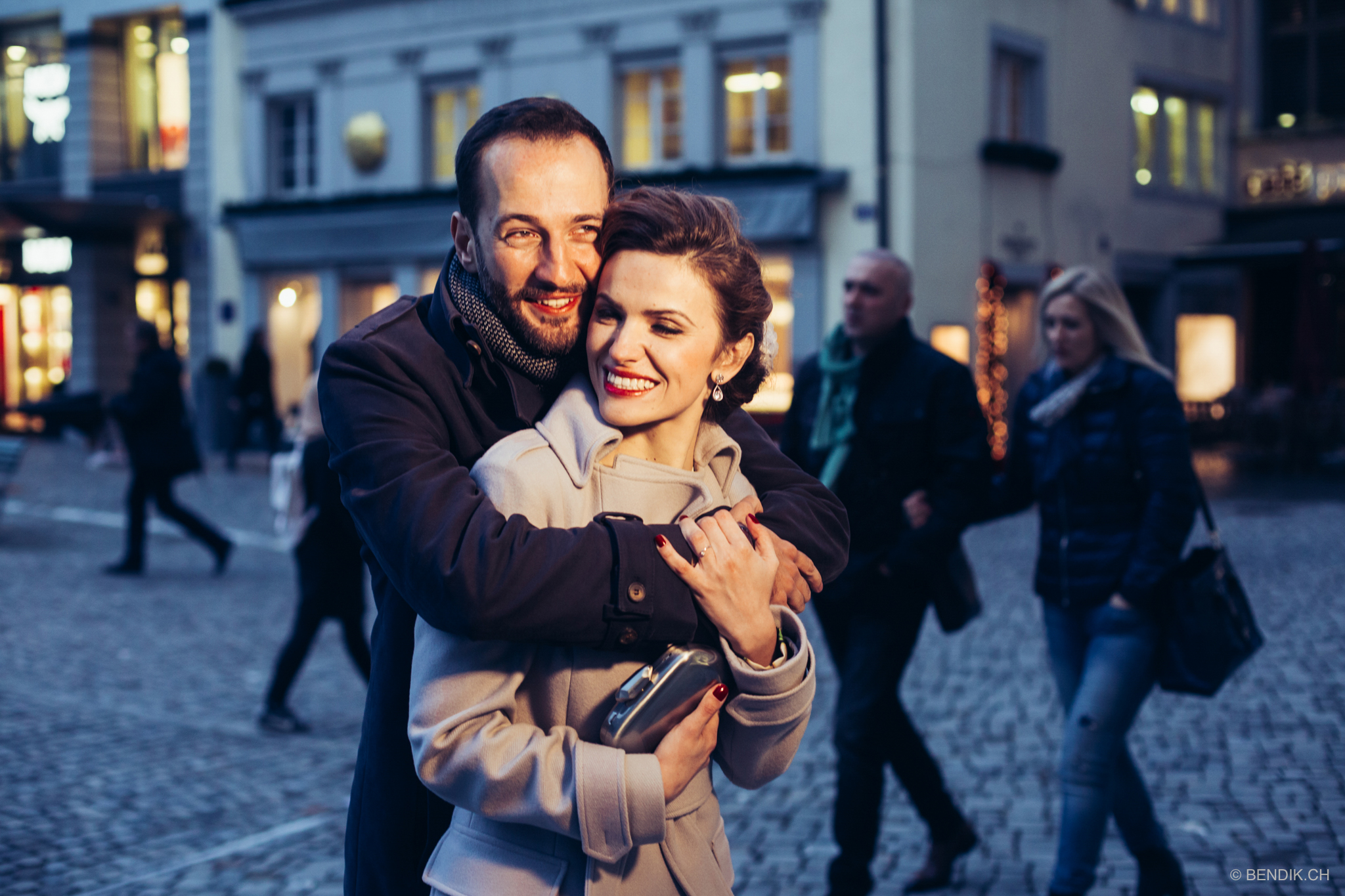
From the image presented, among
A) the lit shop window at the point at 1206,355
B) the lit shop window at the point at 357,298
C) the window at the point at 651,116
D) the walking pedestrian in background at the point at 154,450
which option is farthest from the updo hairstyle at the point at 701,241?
the lit shop window at the point at 1206,355

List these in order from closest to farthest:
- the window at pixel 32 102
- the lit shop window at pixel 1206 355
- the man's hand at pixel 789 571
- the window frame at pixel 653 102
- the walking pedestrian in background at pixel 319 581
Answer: the man's hand at pixel 789 571, the walking pedestrian in background at pixel 319 581, the window frame at pixel 653 102, the lit shop window at pixel 1206 355, the window at pixel 32 102

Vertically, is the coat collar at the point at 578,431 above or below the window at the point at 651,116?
below

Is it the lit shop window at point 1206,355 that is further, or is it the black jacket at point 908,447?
the lit shop window at point 1206,355

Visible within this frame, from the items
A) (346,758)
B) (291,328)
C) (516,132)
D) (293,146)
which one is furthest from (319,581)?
(293,146)

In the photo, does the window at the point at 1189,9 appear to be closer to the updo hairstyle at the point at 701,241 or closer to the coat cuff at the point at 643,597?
the updo hairstyle at the point at 701,241

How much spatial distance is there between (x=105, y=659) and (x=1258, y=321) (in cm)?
2251

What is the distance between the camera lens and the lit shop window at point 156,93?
24.5 metres

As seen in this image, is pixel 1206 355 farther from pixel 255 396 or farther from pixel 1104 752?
pixel 1104 752

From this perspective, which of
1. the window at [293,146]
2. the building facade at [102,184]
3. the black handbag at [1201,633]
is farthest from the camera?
the building facade at [102,184]

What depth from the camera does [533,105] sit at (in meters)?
2.14

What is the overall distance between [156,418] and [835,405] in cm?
801

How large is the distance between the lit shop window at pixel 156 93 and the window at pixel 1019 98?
45.2ft

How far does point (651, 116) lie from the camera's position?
19.2 m

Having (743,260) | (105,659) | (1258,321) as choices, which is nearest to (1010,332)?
(1258,321)
